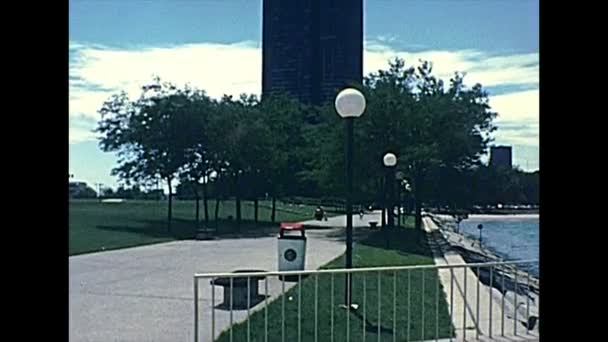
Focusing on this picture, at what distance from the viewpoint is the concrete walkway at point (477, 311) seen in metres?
3.33

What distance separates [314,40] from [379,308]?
7.75 ft

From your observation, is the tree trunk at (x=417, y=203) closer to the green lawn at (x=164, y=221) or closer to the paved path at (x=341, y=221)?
the paved path at (x=341, y=221)

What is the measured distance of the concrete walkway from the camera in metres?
3.33

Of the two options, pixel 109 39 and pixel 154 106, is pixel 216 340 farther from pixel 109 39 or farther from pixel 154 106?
pixel 154 106

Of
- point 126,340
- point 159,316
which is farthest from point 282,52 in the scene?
point 126,340

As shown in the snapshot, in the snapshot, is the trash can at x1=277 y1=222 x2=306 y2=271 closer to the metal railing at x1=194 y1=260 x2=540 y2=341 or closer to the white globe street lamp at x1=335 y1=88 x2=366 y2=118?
the metal railing at x1=194 y1=260 x2=540 y2=341

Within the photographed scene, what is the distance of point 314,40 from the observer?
564 cm

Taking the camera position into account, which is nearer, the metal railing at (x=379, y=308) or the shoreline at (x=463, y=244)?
the metal railing at (x=379, y=308)

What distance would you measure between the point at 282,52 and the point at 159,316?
232 cm

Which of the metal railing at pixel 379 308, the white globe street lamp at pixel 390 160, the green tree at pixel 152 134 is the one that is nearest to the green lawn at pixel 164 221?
the green tree at pixel 152 134

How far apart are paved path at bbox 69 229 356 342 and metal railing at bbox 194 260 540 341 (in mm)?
83

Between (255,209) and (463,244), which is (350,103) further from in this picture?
(255,209)

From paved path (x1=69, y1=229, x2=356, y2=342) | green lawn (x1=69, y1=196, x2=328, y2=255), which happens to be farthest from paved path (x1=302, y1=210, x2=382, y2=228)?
green lawn (x1=69, y1=196, x2=328, y2=255)

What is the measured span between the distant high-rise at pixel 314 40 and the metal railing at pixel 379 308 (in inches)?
76.6
